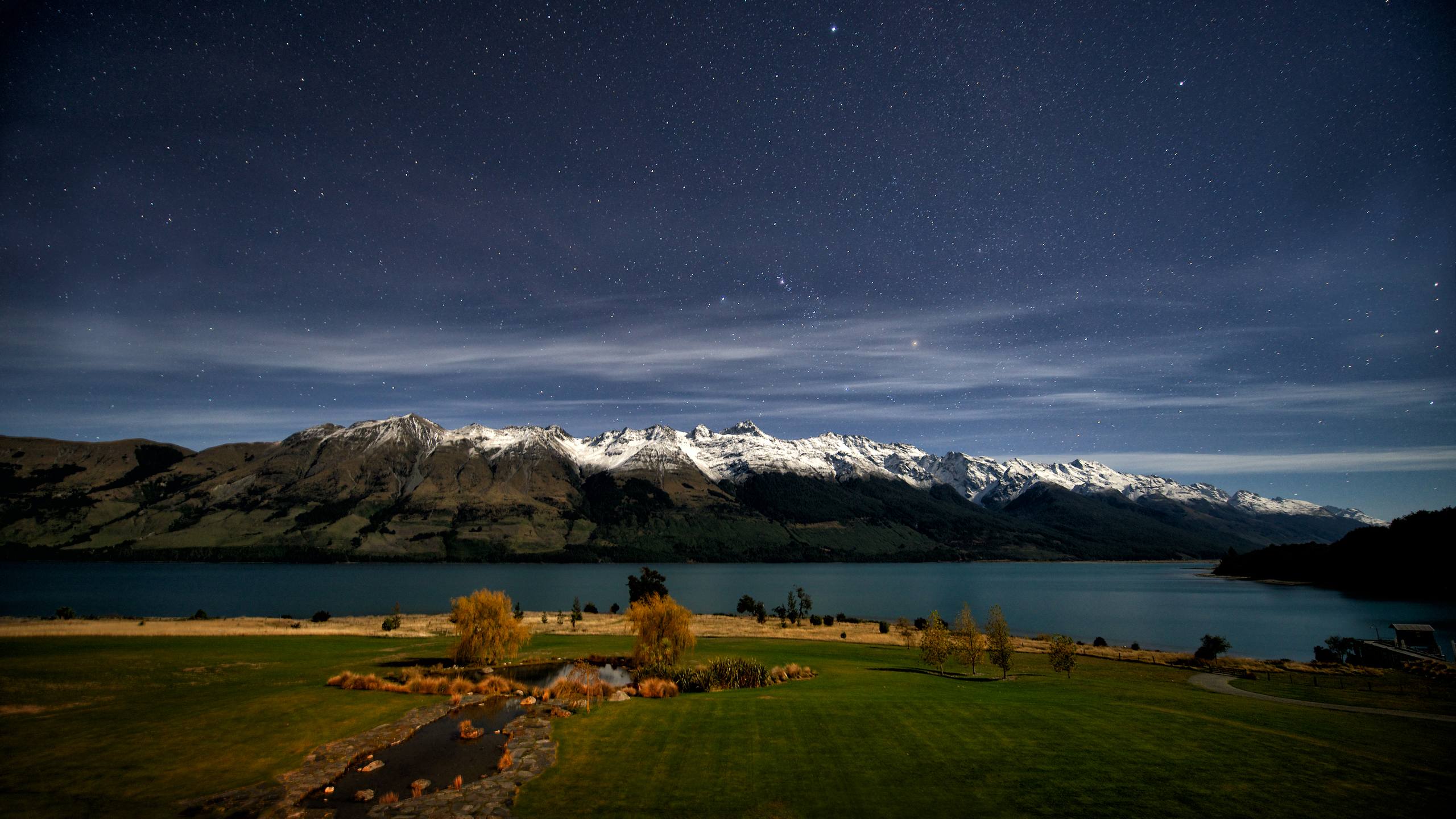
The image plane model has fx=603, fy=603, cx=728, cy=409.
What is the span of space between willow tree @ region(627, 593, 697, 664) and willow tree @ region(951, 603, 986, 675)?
2448cm

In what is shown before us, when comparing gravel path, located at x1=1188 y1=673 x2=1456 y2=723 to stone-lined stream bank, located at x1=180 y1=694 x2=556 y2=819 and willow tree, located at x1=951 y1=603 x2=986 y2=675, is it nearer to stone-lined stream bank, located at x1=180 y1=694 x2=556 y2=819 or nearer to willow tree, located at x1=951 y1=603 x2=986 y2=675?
willow tree, located at x1=951 y1=603 x2=986 y2=675

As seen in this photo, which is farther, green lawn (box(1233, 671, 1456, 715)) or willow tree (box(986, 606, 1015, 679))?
willow tree (box(986, 606, 1015, 679))

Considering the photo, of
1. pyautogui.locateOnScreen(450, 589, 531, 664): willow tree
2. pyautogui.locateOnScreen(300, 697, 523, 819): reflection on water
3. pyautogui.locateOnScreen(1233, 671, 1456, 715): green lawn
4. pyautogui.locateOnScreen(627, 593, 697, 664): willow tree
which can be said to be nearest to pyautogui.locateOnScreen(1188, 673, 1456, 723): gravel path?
pyautogui.locateOnScreen(1233, 671, 1456, 715): green lawn

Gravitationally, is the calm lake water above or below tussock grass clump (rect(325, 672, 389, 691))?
below

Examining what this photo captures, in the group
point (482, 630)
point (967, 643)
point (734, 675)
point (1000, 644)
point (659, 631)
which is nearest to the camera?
point (734, 675)

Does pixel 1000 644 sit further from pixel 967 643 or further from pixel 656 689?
pixel 656 689

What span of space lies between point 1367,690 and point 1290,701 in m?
14.3

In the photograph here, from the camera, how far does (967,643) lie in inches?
2127

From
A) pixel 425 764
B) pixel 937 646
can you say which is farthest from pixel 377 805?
pixel 937 646

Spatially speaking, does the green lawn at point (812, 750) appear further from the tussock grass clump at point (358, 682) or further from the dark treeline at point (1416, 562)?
the dark treeline at point (1416, 562)

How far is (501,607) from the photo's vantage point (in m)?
52.1

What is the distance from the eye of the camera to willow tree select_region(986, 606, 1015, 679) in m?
49.7

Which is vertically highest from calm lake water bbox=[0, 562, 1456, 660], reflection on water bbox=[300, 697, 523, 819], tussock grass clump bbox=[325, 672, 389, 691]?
reflection on water bbox=[300, 697, 523, 819]

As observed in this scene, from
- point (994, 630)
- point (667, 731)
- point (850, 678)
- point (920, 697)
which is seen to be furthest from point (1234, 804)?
point (994, 630)
